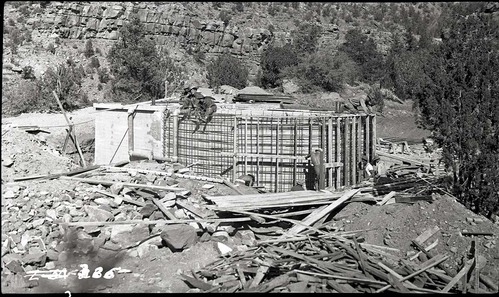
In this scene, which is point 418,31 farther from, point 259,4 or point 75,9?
point 75,9

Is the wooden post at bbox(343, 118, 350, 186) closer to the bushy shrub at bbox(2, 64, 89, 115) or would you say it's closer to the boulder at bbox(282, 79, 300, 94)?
the bushy shrub at bbox(2, 64, 89, 115)

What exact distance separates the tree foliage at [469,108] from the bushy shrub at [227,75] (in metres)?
20.7

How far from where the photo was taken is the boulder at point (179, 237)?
809 cm

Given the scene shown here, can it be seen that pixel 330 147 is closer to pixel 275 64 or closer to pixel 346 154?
pixel 346 154

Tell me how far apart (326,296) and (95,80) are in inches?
1090

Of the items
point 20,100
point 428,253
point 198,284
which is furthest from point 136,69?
point 428,253

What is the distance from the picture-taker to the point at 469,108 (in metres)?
9.63

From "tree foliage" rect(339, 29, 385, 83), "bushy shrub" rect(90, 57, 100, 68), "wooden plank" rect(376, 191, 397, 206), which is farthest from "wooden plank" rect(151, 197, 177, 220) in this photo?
"tree foliage" rect(339, 29, 385, 83)

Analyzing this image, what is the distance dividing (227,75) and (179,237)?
78.4 feet

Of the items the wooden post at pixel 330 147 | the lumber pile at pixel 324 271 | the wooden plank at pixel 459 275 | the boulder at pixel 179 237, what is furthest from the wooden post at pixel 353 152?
the boulder at pixel 179 237

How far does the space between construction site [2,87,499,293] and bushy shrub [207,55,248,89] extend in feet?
58.3

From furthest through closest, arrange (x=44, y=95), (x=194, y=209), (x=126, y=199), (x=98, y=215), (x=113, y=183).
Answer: (x=44, y=95)
(x=113, y=183)
(x=126, y=199)
(x=194, y=209)
(x=98, y=215)

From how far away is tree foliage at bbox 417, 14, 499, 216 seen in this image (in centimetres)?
958

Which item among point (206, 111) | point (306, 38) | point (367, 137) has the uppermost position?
point (306, 38)
